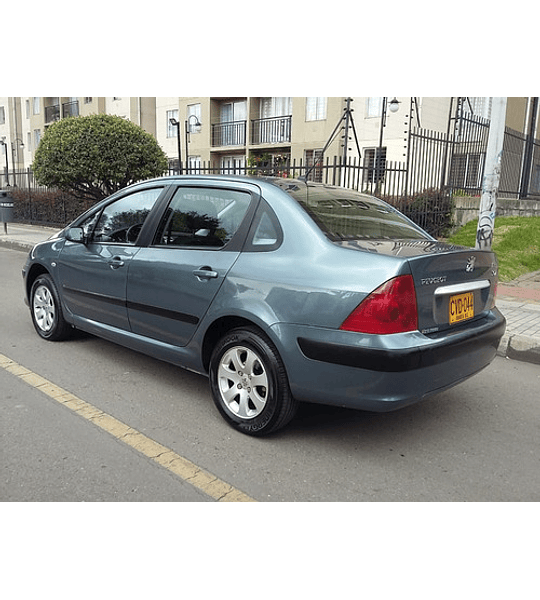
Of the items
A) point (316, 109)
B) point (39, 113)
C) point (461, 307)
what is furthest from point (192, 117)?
point (461, 307)

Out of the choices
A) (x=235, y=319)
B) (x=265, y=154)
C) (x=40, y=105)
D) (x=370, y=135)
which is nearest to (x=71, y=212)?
(x=265, y=154)

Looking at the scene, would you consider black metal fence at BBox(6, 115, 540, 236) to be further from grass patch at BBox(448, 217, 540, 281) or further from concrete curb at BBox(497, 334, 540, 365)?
concrete curb at BBox(497, 334, 540, 365)

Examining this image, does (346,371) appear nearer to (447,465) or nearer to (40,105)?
(447,465)

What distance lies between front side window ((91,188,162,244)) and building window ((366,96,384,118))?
1771cm

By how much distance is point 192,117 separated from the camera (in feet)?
92.3

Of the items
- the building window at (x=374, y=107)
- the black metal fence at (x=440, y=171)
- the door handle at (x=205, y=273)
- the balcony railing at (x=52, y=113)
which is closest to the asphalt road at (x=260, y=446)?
the door handle at (x=205, y=273)

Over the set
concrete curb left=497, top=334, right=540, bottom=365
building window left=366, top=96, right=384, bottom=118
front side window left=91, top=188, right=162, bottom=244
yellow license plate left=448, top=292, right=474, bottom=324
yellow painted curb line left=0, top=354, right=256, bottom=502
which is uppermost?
building window left=366, top=96, right=384, bottom=118

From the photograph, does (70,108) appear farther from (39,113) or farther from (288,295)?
(288,295)

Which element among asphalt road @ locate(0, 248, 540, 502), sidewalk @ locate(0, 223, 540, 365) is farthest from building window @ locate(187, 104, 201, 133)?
asphalt road @ locate(0, 248, 540, 502)

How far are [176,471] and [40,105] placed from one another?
39919 millimetres

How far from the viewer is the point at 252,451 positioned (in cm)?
336

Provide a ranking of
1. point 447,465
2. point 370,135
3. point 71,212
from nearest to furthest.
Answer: point 447,465, point 71,212, point 370,135

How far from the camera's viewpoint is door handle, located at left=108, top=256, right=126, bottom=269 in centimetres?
441

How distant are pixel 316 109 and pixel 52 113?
2186 cm
